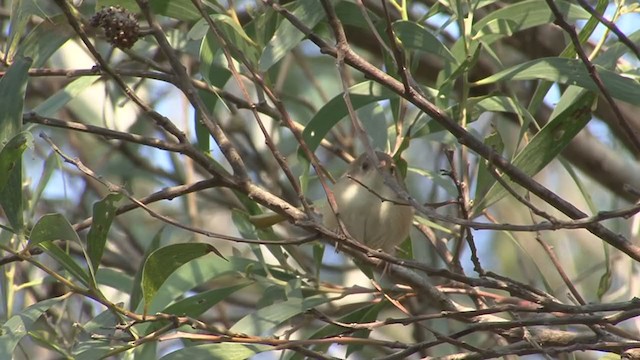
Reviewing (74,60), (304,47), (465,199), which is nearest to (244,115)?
(304,47)

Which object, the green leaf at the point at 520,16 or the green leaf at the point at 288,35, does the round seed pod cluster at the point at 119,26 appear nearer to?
the green leaf at the point at 288,35

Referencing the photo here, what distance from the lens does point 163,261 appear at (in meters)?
1.90

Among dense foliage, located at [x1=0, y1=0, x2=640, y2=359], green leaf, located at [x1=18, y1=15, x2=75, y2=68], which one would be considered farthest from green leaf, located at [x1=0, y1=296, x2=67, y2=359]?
green leaf, located at [x1=18, y1=15, x2=75, y2=68]

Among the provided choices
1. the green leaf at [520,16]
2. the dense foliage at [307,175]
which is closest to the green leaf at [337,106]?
the dense foliage at [307,175]

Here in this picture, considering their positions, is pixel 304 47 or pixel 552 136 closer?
pixel 552 136

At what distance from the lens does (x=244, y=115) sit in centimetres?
467

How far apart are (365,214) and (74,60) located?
188 cm

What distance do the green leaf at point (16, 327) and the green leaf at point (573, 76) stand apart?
1020mm

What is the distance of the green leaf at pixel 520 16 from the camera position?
221cm

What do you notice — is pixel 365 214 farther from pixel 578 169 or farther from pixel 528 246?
pixel 528 246

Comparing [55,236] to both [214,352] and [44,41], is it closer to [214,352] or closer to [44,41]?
[214,352]

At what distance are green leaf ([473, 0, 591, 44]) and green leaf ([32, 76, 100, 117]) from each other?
35.9 inches

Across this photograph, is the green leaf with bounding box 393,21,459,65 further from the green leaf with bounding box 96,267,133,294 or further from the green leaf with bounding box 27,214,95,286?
the green leaf with bounding box 96,267,133,294

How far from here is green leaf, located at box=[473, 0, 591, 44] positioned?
2207 mm
